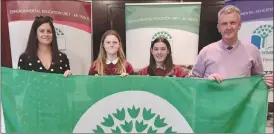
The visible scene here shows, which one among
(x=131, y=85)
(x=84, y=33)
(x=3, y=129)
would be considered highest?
(x=84, y=33)

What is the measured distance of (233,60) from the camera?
220 centimetres

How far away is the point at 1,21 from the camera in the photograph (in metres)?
3.57

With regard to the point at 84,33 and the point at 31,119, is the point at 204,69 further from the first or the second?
the point at 84,33

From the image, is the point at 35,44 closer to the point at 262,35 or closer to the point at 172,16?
the point at 172,16

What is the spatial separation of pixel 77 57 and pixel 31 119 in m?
1.35

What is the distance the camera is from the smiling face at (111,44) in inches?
96.6

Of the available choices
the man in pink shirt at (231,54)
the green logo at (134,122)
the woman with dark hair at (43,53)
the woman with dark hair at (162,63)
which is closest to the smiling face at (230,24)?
the man in pink shirt at (231,54)

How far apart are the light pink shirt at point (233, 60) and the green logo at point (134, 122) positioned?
0.58 m

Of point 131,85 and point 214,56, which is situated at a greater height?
point 214,56

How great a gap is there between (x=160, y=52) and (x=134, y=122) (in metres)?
0.74

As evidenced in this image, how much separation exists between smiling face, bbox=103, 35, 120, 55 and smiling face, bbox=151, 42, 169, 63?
34 centimetres

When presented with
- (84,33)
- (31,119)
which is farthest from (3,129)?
(84,33)

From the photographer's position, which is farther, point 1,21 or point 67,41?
point 1,21

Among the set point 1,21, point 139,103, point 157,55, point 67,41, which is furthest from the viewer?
point 1,21
